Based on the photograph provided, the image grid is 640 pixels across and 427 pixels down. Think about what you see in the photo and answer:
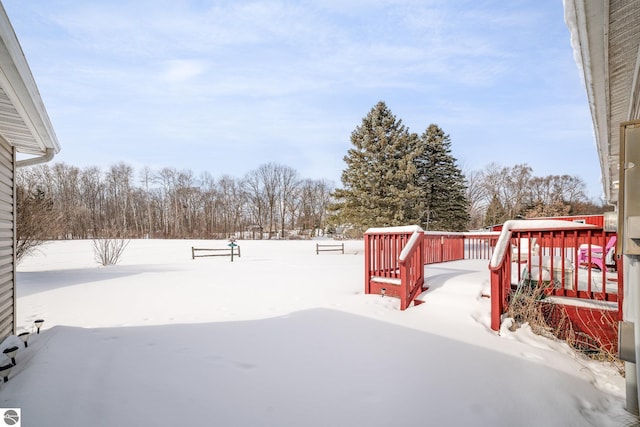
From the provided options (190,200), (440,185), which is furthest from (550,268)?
(190,200)

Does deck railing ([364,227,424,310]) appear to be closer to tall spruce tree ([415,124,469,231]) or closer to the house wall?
the house wall

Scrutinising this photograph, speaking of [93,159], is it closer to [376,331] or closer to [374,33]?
[374,33]

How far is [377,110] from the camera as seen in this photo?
61.3 ft

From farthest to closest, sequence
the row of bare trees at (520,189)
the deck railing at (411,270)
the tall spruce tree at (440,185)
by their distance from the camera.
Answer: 1. the row of bare trees at (520,189)
2. the tall spruce tree at (440,185)
3. the deck railing at (411,270)

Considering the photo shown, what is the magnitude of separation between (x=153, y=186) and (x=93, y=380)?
2069 inches

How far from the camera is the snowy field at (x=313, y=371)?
7.09ft

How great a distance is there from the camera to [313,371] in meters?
2.83

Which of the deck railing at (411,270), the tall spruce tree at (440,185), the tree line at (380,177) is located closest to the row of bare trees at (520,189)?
the tall spruce tree at (440,185)

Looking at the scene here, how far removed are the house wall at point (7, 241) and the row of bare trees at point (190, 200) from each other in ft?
125

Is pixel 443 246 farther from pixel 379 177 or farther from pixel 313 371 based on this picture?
pixel 379 177

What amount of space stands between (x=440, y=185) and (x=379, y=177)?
5.96 m

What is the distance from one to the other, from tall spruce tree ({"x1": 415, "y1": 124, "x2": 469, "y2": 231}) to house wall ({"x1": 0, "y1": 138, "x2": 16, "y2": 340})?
67.5 feet

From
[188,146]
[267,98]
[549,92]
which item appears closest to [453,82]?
[549,92]

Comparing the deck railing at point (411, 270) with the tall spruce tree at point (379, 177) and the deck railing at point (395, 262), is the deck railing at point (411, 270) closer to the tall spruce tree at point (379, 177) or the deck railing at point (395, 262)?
the deck railing at point (395, 262)
